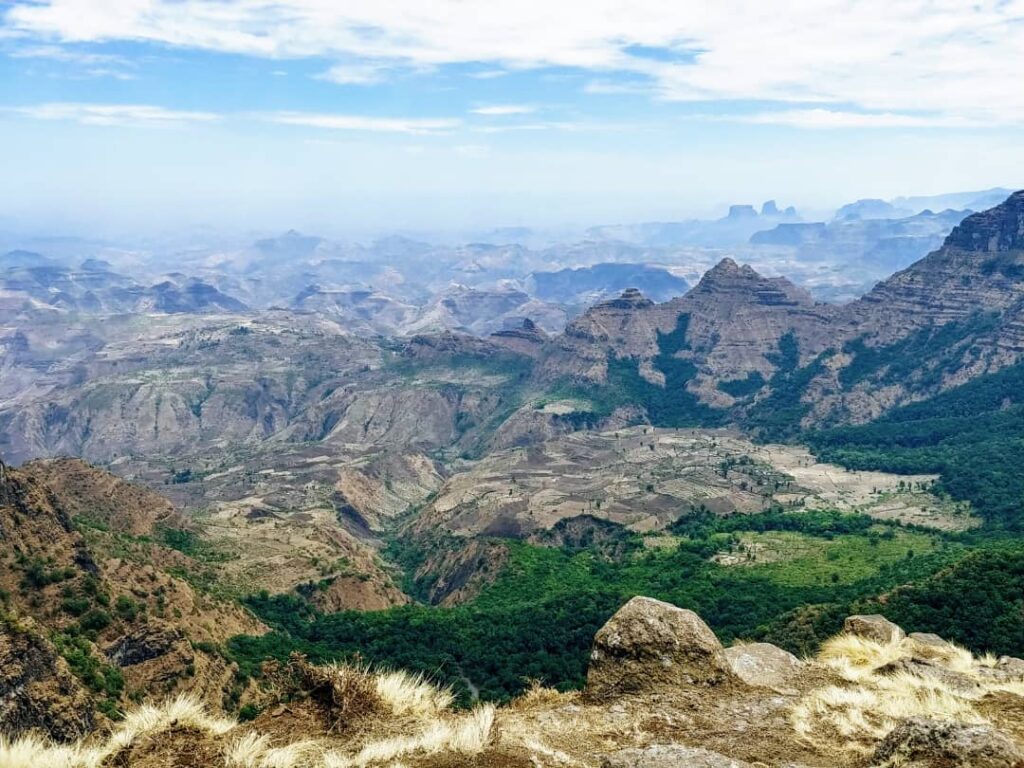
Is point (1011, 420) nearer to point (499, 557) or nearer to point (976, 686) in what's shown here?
point (499, 557)

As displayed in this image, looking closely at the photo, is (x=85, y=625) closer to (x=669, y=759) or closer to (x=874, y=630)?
(x=874, y=630)

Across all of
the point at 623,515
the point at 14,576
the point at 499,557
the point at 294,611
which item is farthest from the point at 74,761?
the point at 623,515

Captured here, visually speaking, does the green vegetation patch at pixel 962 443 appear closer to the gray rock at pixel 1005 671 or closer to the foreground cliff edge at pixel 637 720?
the gray rock at pixel 1005 671

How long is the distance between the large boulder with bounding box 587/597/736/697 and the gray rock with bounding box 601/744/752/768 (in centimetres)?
373

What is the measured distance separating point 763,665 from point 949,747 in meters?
6.53

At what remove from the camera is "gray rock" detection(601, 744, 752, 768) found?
39.9 feet

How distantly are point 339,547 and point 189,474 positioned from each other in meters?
91.3

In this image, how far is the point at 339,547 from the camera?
115m

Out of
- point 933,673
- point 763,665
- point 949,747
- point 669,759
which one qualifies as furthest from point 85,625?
point 949,747

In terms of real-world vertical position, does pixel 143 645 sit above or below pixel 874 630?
below

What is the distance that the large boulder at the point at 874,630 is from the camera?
2505cm

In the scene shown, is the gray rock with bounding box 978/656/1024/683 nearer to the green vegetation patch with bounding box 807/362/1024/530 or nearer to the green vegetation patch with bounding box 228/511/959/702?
the green vegetation patch with bounding box 228/511/959/702

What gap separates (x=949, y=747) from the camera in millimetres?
11445

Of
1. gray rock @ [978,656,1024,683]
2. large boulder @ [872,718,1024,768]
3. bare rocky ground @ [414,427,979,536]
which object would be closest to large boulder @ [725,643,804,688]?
gray rock @ [978,656,1024,683]
